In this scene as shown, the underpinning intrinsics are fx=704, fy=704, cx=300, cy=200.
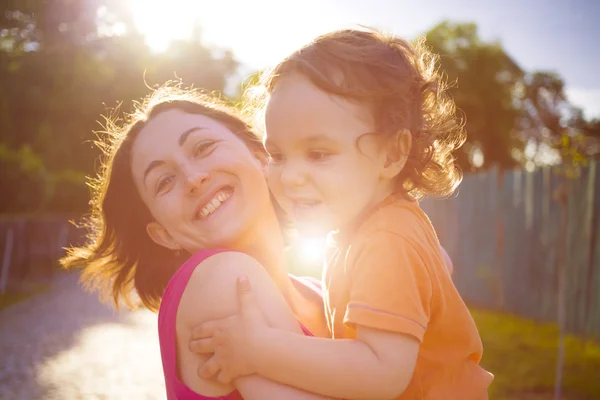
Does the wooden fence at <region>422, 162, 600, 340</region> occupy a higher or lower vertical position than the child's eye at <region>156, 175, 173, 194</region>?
higher

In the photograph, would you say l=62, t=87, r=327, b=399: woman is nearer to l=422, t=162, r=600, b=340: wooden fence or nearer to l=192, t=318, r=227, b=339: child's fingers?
l=192, t=318, r=227, b=339: child's fingers

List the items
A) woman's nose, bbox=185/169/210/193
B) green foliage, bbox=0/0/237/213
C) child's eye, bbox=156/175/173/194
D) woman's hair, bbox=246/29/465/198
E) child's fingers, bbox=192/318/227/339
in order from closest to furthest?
1. child's fingers, bbox=192/318/227/339
2. woman's hair, bbox=246/29/465/198
3. woman's nose, bbox=185/169/210/193
4. child's eye, bbox=156/175/173/194
5. green foliage, bbox=0/0/237/213

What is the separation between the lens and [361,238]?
193cm

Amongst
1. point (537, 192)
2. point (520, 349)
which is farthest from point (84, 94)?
point (520, 349)

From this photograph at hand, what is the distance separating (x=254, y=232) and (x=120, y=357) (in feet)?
18.2

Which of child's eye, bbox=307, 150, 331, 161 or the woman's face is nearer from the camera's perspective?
child's eye, bbox=307, 150, 331, 161

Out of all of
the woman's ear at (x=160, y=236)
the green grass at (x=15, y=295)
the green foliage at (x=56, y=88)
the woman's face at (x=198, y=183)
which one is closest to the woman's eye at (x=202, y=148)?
the woman's face at (x=198, y=183)

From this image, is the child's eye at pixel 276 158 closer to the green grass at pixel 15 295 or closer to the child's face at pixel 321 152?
the child's face at pixel 321 152

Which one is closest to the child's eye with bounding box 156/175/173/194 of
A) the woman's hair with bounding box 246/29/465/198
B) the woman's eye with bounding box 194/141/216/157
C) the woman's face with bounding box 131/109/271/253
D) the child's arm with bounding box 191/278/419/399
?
the woman's face with bounding box 131/109/271/253

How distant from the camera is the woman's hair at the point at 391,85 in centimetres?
198

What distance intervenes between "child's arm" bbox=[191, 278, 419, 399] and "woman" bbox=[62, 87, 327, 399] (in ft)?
0.17

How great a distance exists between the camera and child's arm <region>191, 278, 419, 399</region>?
176 centimetres

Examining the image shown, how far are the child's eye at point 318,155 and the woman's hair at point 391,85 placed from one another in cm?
16

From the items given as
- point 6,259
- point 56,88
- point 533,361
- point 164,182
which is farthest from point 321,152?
point 56,88
